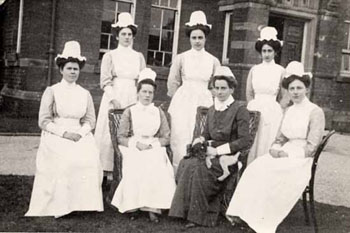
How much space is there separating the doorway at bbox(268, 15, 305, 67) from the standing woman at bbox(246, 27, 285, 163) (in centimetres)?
763

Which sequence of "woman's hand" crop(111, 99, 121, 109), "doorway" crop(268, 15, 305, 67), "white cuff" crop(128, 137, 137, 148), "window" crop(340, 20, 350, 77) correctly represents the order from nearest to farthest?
"white cuff" crop(128, 137, 137, 148)
"woman's hand" crop(111, 99, 121, 109)
"doorway" crop(268, 15, 305, 67)
"window" crop(340, 20, 350, 77)

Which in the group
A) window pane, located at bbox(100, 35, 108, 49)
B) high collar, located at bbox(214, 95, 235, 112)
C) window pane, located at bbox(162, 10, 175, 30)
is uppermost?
window pane, located at bbox(162, 10, 175, 30)

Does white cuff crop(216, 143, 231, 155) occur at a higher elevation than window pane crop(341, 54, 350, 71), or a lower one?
lower

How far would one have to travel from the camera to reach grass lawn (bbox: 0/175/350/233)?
4.38 m

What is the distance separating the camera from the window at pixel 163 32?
12.4 meters

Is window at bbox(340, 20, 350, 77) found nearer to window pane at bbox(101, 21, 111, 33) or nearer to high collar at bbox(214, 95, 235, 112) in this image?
window pane at bbox(101, 21, 111, 33)

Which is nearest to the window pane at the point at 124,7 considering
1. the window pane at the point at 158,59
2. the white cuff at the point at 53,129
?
the window pane at the point at 158,59

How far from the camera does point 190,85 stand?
570 centimetres

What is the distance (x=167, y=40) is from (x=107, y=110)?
729 cm

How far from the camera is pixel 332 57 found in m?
13.6

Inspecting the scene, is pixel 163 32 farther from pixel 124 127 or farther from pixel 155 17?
pixel 124 127

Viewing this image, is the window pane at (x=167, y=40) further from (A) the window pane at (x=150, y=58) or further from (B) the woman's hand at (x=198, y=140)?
(B) the woman's hand at (x=198, y=140)

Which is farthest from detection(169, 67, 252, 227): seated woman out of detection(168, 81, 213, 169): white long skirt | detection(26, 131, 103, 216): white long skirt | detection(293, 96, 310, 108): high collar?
detection(26, 131, 103, 216): white long skirt

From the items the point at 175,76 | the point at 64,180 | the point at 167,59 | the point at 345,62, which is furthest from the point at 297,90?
the point at 345,62
